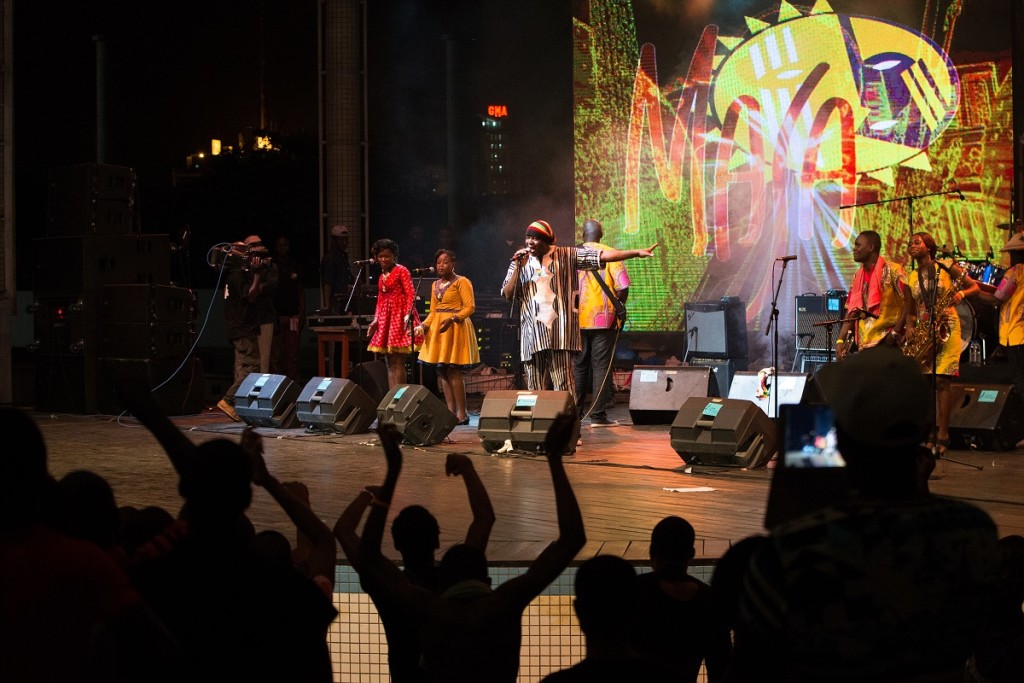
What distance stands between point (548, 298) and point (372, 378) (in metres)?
2.85

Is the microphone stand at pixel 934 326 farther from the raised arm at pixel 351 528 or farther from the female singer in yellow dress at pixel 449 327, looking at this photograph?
the raised arm at pixel 351 528

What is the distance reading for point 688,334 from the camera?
1313 centimetres

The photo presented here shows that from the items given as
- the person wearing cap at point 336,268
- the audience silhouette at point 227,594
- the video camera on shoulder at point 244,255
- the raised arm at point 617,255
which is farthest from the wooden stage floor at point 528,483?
the person wearing cap at point 336,268

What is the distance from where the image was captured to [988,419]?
9055 millimetres

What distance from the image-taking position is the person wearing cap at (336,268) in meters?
13.4

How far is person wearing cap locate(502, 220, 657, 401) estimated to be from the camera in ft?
30.4

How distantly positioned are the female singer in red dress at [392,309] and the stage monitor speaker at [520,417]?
5.81 feet

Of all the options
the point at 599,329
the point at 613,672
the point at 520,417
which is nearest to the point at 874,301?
the point at 520,417

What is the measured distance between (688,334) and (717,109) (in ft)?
8.96

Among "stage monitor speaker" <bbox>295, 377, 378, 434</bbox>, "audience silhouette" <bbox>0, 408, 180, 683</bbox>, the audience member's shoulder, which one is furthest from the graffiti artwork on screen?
"audience silhouette" <bbox>0, 408, 180, 683</bbox>

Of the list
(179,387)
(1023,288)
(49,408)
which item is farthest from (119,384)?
(49,408)

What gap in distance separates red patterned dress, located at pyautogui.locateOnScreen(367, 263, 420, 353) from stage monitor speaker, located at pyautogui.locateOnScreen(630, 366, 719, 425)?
221 centimetres

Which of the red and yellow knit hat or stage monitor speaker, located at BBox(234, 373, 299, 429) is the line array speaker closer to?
the red and yellow knit hat

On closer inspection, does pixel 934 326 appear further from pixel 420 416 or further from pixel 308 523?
pixel 308 523
